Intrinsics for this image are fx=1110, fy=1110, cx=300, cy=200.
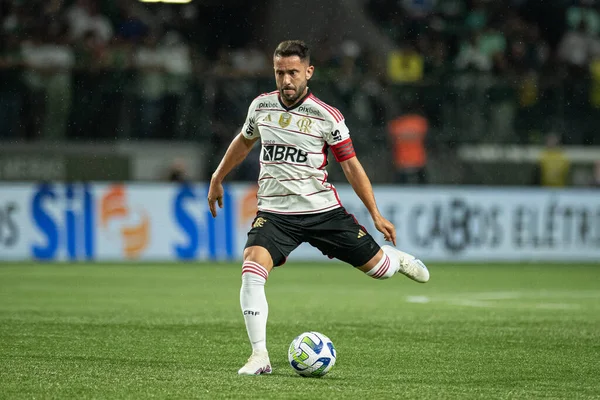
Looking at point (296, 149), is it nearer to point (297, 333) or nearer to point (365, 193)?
point (365, 193)

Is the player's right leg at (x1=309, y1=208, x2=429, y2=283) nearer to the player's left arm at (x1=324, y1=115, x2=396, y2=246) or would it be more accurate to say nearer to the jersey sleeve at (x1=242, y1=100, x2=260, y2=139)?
the player's left arm at (x1=324, y1=115, x2=396, y2=246)

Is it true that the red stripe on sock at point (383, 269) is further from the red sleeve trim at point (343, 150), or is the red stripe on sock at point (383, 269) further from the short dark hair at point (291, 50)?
the short dark hair at point (291, 50)

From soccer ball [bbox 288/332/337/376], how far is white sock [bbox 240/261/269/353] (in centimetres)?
21

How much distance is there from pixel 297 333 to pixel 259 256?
2227mm

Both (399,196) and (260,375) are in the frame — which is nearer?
(260,375)

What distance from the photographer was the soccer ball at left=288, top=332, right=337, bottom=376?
655cm

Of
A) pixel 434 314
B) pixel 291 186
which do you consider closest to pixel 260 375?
pixel 291 186

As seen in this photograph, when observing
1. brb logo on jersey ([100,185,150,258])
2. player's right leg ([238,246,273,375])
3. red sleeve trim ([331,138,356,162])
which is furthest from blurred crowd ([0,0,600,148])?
player's right leg ([238,246,273,375])

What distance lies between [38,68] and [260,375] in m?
13.7

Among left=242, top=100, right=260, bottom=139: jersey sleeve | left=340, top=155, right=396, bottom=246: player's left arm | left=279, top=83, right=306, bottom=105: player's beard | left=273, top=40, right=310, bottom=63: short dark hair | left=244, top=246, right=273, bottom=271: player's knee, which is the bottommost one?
left=244, top=246, right=273, bottom=271: player's knee

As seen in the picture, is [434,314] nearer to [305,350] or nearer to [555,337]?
[555,337]

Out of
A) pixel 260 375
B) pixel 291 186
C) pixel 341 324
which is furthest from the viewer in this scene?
pixel 341 324

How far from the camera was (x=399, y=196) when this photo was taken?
18141 millimetres

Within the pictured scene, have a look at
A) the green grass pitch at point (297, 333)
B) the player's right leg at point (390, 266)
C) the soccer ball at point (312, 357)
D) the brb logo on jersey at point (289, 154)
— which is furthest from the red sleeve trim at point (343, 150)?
the green grass pitch at point (297, 333)
